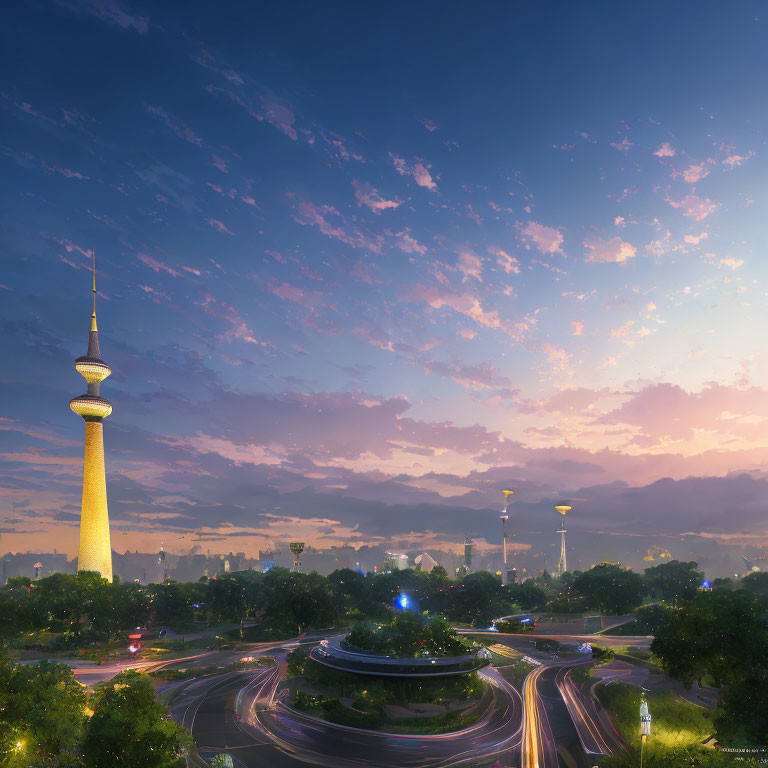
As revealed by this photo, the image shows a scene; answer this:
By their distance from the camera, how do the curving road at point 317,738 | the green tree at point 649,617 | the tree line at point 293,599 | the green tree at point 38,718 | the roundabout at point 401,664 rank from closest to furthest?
the green tree at point 38,718 < the curving road at point 317,738 < the roundabout at point 401,664 < the green tree at point 649,617 < the tree line at point 293,599

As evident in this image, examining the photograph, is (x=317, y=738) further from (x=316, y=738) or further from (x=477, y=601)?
(x=477, y=601)

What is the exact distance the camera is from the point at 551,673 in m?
74.5

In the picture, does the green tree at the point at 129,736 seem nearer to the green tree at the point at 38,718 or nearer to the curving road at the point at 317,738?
the green tree at the point at 38,718

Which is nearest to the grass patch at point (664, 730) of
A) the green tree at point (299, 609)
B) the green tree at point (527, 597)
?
the green tree at point (299, 609)

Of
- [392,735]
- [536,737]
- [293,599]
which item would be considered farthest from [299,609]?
[536,737]

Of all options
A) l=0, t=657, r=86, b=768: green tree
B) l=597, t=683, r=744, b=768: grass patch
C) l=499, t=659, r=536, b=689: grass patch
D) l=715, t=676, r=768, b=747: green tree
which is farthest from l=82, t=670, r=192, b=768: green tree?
l=499, t=659, r=536, b=689: grass patch

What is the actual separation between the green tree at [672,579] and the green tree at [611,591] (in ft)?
45.7

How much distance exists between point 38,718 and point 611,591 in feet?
445

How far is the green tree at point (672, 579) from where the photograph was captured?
150 meters

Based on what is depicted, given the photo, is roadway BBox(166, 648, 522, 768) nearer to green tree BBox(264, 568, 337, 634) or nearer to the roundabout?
the roundabout

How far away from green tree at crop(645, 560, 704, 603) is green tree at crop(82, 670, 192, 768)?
496 feet

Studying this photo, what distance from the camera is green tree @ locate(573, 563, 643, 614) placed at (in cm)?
13600

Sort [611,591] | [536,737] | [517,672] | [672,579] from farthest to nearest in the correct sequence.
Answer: [672,579]
[611,591]
[517,672]
[536,737]

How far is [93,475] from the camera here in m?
148
